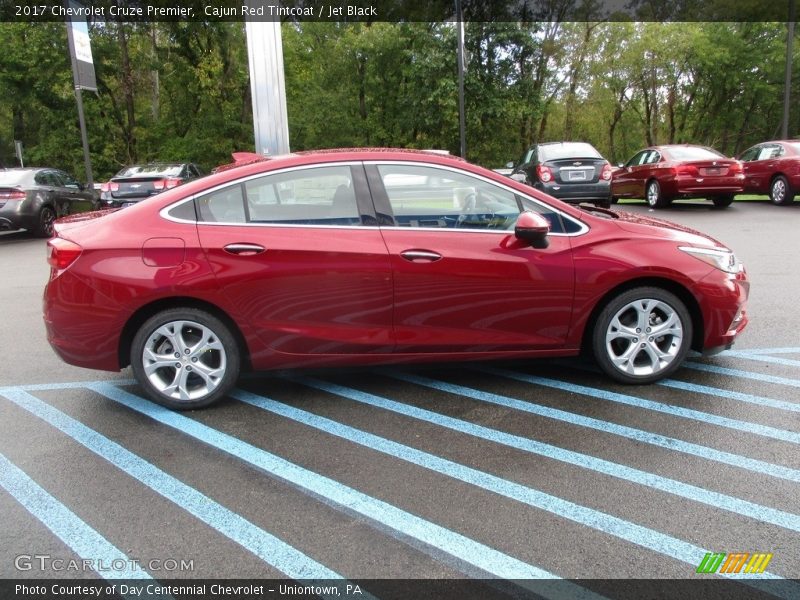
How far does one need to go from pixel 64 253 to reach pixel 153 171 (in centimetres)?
1113

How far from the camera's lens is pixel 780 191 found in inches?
573

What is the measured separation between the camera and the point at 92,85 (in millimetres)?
17719

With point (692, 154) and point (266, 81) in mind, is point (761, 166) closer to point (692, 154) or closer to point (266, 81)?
point (692, 154)

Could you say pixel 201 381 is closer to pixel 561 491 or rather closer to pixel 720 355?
pixel 561 491

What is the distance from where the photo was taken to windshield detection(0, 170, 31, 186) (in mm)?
12906

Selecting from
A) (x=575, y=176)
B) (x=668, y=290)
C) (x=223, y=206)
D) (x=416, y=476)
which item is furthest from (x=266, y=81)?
(x=416, y=476)

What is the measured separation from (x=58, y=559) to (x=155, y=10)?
30.6m

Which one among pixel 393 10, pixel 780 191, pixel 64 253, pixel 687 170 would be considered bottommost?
pixel 780 191

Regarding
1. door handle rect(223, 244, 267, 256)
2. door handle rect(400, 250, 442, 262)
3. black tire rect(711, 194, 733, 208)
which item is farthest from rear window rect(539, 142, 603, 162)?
door handle rect(223, 244, 267, 256)

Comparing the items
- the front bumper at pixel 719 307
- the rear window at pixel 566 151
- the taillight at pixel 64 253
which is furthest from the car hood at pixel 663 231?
the rear window at pixel 566 151

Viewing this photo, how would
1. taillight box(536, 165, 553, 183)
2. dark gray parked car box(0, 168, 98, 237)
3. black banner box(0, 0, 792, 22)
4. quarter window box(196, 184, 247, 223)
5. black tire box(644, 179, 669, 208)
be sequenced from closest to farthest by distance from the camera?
1. quarter window box(196, 184, 247, 223)
2. taillight box(536, 165, 553, 183)
3. dark gray parked car box(0, 168, 98, 237)
4. black tire box(644, 179, 669, 208)
5. black banner box(0, 0, 792, 22)

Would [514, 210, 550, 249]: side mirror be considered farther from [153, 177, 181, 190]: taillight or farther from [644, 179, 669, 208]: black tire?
[644, 179, 669, 208]: black tire

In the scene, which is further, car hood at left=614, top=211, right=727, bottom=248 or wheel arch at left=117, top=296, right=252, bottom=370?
car hood at left=614, top=211, right=727, bottom=248

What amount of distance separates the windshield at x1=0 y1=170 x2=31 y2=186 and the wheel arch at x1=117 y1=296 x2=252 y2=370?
10.9m
